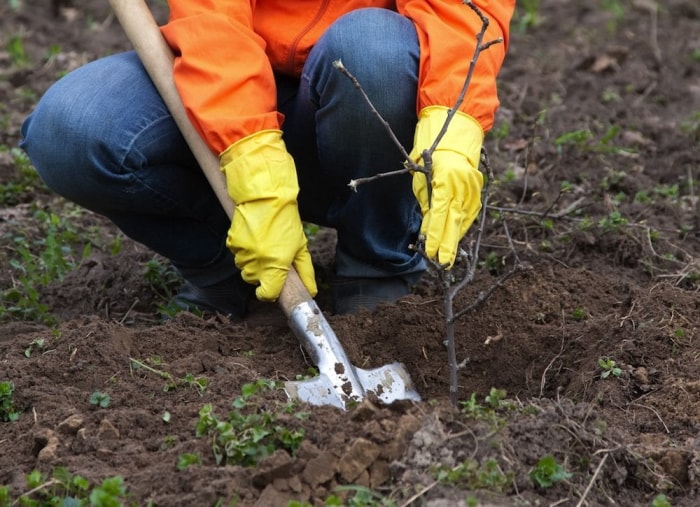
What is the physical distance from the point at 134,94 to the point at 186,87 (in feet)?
0.75

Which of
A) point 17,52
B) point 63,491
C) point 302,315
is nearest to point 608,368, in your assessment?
point 302,315

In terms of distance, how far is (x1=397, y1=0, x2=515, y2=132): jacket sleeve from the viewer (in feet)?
7.87

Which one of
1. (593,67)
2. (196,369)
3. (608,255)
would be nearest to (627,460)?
(196,369)

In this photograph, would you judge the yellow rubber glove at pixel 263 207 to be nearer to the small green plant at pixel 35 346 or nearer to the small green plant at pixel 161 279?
the small green plant at pixel 35 346

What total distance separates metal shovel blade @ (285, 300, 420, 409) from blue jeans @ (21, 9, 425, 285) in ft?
1.27

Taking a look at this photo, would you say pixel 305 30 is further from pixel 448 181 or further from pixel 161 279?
pixel 161 279

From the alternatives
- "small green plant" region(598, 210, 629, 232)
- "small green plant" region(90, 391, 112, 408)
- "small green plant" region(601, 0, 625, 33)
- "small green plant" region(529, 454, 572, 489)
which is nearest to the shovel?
"small green plant" region(90, 391, 112, 408)

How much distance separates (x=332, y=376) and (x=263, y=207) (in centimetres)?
43

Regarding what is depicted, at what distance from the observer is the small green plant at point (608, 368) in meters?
2.37

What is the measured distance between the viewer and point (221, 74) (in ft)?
8.04

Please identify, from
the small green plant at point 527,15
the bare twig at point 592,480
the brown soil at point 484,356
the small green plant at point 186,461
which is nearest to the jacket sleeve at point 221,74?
the brown soil at point 484,356

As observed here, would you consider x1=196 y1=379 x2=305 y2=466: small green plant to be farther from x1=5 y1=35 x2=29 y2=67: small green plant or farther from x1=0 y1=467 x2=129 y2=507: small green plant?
x1=5 y1=35 x2=29 y2=67: small green plant

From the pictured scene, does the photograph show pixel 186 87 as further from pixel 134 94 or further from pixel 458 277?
pixel 458 277

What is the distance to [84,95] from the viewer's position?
261 cm
